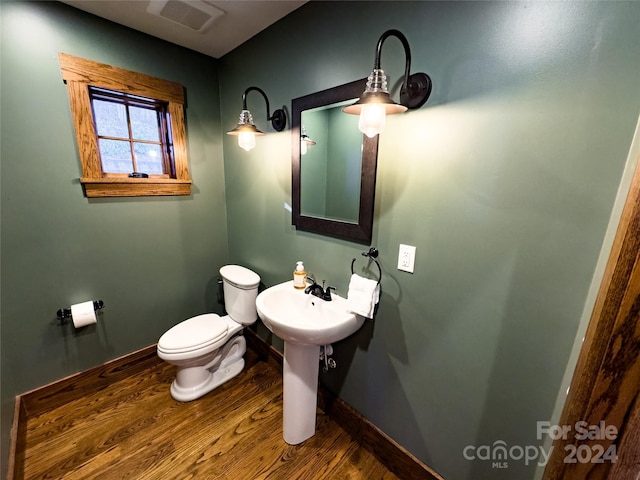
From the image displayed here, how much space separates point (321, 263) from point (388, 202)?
562 mm

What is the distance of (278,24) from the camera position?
4.90 ft

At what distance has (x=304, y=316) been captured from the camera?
1.45 m

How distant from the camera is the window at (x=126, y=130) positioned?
1496 mm

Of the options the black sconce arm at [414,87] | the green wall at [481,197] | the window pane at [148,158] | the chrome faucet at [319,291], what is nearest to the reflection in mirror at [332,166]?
the green wall at [481,197]

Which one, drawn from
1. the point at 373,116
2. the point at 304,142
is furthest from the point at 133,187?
the point at 373,116

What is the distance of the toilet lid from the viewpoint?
1.60 metres

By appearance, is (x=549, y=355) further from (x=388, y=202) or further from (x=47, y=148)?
(x=47, y=148)

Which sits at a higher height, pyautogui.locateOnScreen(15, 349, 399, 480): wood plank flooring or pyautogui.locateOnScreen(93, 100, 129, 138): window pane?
pyautogui.locateOnScreen(93, 100, 129, 138): window pane

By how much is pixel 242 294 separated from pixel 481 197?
161 centimetres

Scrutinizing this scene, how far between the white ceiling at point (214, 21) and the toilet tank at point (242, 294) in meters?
1.60

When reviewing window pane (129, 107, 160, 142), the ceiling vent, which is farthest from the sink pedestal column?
the ceiling vent

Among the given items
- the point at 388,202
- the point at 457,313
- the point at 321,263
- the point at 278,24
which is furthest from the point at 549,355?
the point at 278,24

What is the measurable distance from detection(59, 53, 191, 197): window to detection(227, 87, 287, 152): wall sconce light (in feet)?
2.14

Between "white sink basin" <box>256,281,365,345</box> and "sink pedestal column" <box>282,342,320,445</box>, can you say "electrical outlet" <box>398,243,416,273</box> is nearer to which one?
"white sink basin" <box>256,281,365,345</box>
